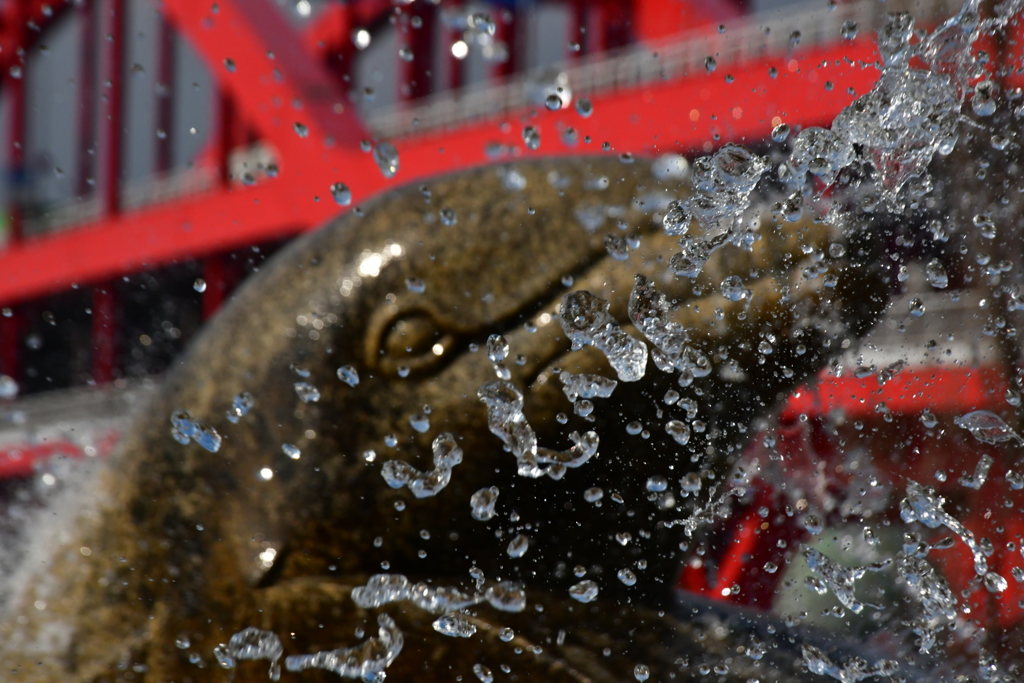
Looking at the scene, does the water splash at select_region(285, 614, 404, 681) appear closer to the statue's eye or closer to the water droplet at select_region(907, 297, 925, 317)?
the statue's eye

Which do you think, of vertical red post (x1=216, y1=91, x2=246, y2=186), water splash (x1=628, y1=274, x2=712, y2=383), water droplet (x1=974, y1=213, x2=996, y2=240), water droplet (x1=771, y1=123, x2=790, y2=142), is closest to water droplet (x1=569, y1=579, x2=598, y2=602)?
water splash (x1=628, y1=274, x2=712, y2=383)

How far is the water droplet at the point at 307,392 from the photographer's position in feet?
6.54

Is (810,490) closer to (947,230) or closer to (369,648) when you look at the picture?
(947,230)

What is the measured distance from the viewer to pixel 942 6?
261 centimetres

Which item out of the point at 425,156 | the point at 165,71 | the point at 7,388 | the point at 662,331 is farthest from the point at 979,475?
the point at 165,71

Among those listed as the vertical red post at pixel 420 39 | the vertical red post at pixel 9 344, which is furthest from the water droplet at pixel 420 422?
the vertical red post at pixel 9 344

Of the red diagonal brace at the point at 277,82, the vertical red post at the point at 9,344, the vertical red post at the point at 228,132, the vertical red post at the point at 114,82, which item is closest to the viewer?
the red diagonal brace at the point at 277,82

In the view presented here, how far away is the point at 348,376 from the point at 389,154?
0.68m

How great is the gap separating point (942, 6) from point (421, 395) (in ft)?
5.23

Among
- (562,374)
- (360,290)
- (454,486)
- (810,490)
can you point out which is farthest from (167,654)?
(810,490)

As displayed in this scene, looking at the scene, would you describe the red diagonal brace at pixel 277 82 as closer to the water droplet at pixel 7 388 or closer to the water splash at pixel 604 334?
the water droplet at pixel 7 388

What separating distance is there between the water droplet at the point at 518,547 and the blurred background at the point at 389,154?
0.52 meters

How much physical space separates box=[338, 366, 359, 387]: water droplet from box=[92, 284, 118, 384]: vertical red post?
43.2 feet

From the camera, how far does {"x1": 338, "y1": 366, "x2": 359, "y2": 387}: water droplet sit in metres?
1.99
